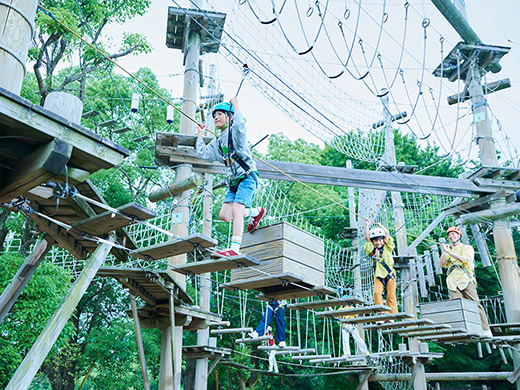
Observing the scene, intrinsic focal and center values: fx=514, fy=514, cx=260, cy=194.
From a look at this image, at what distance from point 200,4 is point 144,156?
8.29 meters

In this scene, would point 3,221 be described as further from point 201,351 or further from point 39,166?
point 39,166

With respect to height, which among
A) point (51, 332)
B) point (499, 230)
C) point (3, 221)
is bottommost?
point (51, 332)

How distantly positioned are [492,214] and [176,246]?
593 centimetres

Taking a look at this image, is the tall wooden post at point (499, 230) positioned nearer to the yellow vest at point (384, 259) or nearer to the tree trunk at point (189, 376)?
the yellow vest at point (384, 259)

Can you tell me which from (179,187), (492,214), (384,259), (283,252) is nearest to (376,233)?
(384,259)

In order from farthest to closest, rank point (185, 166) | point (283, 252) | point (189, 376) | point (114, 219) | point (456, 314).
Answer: point (189, 376) < point (456, 314) < point (185, 166) < point (283, 252) < point (114, 219)

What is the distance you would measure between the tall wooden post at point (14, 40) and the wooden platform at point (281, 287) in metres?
2.83

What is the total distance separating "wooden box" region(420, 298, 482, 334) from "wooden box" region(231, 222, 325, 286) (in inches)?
107

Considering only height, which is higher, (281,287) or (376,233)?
(376,233)

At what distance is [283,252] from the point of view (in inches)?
193

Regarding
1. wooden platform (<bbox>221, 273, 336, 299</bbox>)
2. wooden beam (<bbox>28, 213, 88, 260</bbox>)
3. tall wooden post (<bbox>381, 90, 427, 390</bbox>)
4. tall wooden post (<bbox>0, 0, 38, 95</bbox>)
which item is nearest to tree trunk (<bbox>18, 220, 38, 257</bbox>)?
wooden beam (<bbox>28, 213, 88, 260</bbox>)

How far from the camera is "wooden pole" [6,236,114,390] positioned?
10.4ft

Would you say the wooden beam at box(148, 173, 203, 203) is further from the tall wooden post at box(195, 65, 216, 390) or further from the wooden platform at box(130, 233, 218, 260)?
the tall wooden post at box(195, 65, 216, 390)

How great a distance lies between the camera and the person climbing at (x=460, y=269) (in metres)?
7.39
